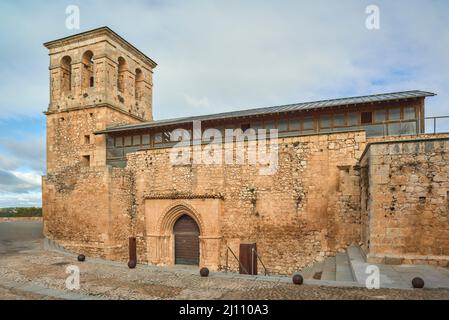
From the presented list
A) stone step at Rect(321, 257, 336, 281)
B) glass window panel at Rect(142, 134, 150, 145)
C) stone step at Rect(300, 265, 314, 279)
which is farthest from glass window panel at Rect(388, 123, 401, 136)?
glass window panel at Rect(142, 134, 150, 145)

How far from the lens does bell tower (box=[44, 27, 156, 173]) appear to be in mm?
17812

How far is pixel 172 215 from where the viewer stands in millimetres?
14000

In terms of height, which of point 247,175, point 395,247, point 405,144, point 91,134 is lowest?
point 395,247

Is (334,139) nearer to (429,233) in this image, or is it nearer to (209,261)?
(429,233)

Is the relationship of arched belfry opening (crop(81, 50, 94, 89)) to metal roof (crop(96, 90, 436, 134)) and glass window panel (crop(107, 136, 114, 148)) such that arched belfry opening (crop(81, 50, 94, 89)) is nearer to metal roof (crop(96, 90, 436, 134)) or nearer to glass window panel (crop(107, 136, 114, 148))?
glass window panel (crop(107, 136, 114, 148))

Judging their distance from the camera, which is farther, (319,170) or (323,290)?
(319,170)

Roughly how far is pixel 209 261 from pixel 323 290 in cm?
674

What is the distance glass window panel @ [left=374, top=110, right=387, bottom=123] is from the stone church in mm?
35

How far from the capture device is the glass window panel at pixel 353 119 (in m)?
12.7

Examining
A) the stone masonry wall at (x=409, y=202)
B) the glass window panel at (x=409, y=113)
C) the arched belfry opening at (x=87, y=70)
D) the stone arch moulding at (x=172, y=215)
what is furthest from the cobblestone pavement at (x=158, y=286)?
the arched belfry opening at (x=87, y=70)
